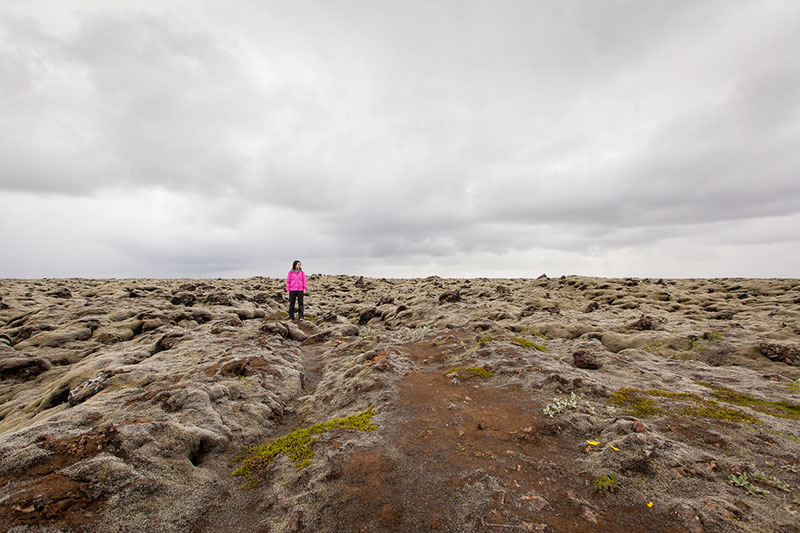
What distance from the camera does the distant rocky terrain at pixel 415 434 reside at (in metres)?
5.11

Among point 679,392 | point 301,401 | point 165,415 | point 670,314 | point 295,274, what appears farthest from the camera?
point 295,274

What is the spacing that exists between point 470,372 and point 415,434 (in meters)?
4.59

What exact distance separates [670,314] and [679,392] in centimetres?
1595

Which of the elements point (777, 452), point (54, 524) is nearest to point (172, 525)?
point (54, 524)

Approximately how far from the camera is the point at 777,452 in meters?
5.84

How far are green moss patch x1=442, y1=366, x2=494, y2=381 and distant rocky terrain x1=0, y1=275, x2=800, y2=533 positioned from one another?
74 mm

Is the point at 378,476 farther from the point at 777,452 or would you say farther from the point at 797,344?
the point at 797,344

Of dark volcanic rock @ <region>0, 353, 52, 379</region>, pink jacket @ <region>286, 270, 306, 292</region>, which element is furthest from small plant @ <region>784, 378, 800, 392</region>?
dark volcanic rock @ <region>0, 353, 52, 379</region>

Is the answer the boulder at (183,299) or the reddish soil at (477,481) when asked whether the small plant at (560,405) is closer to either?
A: the reddish soil at (477,481)

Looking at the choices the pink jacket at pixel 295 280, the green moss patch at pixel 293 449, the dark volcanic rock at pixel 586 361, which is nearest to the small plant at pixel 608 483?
the green moss patch at pixel 293 449

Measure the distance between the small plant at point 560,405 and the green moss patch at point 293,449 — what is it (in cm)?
442

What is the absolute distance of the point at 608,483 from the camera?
5.55 meters

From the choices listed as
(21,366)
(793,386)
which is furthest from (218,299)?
(793,386)

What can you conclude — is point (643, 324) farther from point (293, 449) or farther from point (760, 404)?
point (293, 449)
